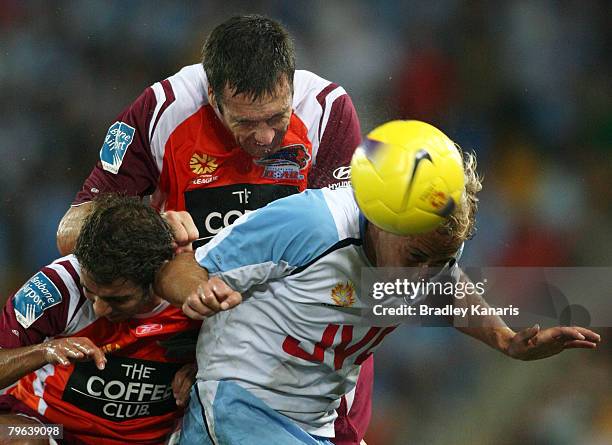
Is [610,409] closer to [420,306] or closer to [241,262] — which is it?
[420,306]

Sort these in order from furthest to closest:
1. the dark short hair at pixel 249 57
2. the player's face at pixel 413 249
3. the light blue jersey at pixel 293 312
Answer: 1. the dark short hair at pixel 249 57
2. the light blue jersey at pixel 293 312
3. the player's face at pixel 413 249

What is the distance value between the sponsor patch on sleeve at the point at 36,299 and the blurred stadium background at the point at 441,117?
1.37 m

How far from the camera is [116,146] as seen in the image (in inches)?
106

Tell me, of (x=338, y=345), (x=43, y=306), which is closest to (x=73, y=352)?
(x=43, y=306)

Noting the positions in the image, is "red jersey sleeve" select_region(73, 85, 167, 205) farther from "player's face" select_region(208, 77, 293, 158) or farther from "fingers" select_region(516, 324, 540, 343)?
"fingers" select_region(516, 324, 540, 343)

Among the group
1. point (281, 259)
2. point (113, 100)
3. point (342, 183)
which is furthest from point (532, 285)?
point (113, 100)

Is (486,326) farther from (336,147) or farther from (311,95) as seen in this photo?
(311,95)

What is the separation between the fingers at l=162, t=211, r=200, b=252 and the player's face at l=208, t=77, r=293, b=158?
28 cm

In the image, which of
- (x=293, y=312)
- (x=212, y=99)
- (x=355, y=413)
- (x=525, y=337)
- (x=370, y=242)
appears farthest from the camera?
(x=355, y=413)

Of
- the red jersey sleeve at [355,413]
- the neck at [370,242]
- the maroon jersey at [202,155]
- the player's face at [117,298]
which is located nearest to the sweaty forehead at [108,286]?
the player's face at [117,298]

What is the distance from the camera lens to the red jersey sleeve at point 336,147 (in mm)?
2754

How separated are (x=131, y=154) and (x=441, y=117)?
5.65 ft

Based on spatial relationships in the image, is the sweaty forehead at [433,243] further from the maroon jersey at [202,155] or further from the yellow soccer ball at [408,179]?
the maroon jersey at [202,155]

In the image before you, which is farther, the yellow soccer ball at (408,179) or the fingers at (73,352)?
the fingers at (73,352)
